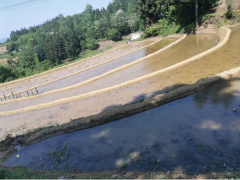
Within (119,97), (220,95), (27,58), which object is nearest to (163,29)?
(119,97)

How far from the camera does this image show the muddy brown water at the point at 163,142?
4891 mm

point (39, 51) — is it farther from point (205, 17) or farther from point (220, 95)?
point (220, 95)

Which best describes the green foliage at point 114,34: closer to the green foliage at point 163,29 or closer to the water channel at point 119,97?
the green foliage at point 163,29

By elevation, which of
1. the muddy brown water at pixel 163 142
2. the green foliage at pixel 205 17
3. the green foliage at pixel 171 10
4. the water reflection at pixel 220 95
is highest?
the green foliage at pixel 171 10

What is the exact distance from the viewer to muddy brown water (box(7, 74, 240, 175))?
4891 mm

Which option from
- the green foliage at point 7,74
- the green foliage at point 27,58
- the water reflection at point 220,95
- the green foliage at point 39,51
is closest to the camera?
the water reflection at point 220,95

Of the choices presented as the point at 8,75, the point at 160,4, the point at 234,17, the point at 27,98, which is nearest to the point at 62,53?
the point at 8,75

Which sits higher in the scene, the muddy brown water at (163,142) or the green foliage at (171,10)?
the green foliage at (171,10)

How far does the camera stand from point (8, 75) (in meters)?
25.3

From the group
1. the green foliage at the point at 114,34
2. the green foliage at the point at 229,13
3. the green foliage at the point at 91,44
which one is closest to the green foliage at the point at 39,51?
the green foliage at the point at 91,44

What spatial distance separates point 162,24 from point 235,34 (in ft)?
51.8

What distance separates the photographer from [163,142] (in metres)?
5.80

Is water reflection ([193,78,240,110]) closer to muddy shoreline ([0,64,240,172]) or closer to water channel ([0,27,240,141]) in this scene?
muddy shoreline ([0,64,240,172])

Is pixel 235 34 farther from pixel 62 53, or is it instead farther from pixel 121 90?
pixel 62 53
